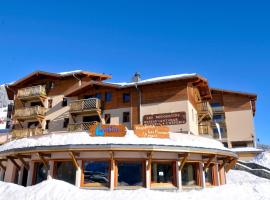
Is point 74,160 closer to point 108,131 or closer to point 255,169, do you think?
point 108,131

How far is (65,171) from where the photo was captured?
15625 millimetres

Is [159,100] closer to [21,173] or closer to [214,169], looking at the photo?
[214,169]

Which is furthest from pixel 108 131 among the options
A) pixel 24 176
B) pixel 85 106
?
pixel 85 106

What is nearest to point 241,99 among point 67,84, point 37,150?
point 67,84

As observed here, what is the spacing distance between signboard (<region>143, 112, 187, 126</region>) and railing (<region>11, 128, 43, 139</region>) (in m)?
13.3

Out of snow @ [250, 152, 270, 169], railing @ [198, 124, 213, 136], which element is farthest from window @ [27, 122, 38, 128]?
snow @ [250, 152, 270, 169]

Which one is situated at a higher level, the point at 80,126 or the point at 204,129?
the point at 80,126

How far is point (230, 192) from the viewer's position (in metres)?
14.4

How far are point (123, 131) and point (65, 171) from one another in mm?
4039

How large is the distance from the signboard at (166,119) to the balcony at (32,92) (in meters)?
14.3

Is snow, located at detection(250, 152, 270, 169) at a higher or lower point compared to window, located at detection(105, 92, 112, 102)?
lower

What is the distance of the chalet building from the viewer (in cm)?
1493

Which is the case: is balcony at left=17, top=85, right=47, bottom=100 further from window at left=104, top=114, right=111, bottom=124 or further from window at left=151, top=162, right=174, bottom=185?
window at left=151, top=162, right=174, bottom=185

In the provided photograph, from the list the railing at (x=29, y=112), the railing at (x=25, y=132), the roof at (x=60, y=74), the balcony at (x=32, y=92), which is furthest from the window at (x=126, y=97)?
the balcony at (x=32, y=92)
